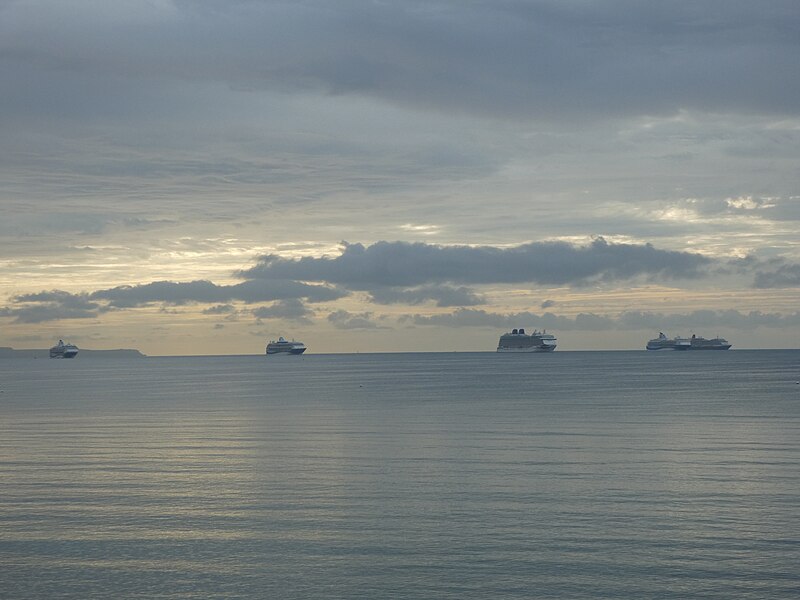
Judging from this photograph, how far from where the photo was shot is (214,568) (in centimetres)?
3266

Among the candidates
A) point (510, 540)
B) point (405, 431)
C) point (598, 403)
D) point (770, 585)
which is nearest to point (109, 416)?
point (405, 431)

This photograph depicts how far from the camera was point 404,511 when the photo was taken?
Answer: 41656 millimetres

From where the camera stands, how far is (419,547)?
115 feet

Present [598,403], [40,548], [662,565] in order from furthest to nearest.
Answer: [598,403]
[40,548]
[662,565]

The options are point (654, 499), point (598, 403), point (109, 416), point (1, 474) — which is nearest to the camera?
point (654, 499)

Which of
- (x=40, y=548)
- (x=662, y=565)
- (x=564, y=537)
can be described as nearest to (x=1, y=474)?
(x=40, y=548)

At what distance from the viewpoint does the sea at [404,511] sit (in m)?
30.9

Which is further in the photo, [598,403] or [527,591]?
[598,403]

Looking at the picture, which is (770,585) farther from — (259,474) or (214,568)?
(259,474)

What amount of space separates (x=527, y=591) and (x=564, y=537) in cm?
699

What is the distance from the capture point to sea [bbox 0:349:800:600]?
30859mm

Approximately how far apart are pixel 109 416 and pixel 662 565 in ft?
259

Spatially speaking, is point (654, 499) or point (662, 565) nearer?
point (662, 565)

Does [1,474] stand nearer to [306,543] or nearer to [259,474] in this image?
[259,474]
